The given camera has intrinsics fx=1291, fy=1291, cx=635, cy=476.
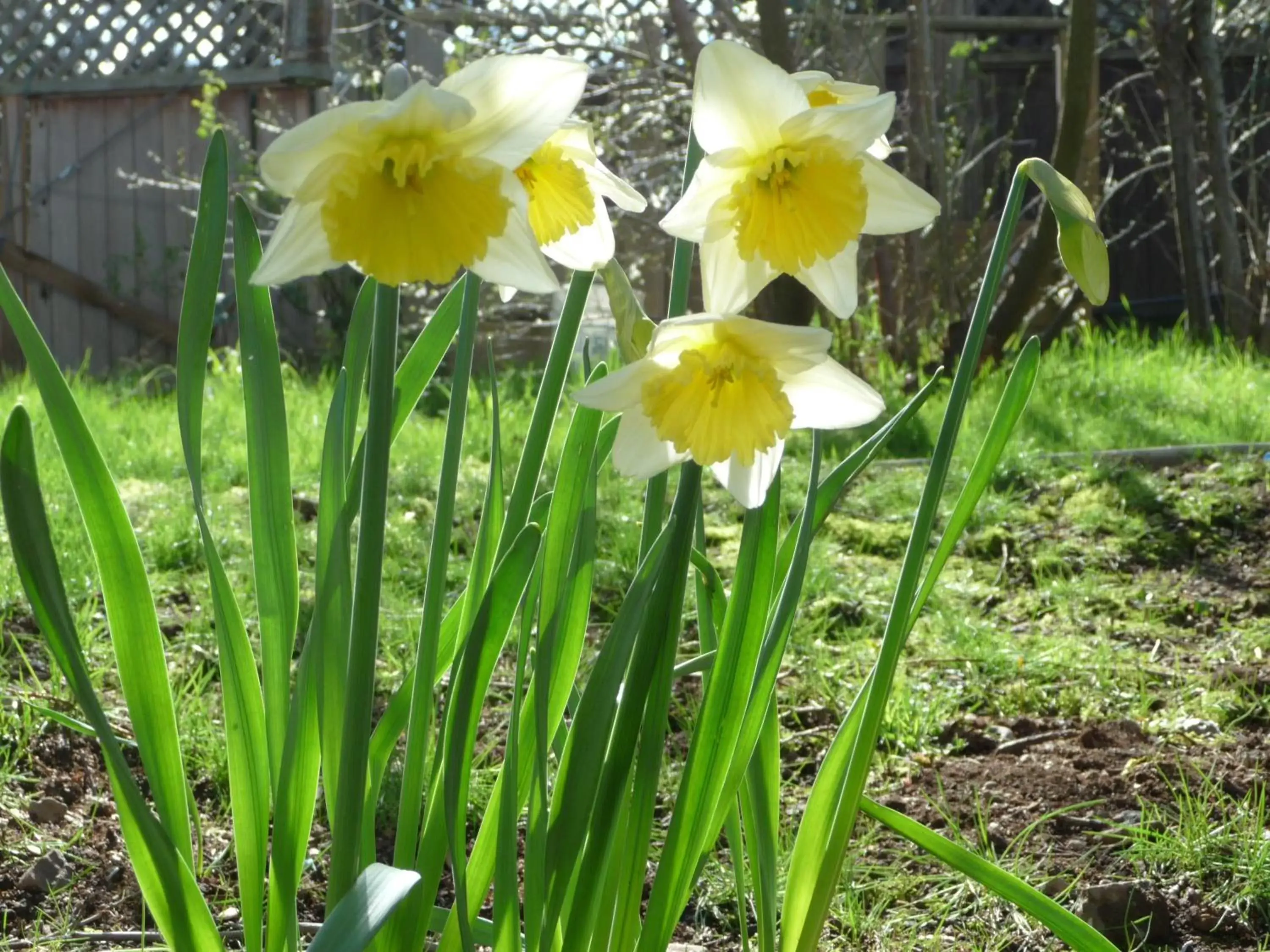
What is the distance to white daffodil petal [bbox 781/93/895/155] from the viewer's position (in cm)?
76

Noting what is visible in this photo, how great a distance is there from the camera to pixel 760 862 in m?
1.00

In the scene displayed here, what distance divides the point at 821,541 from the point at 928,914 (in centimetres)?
139

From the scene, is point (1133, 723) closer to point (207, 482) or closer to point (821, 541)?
point (821, 541)

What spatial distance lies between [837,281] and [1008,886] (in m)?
0.47

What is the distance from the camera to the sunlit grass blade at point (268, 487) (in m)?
0.92

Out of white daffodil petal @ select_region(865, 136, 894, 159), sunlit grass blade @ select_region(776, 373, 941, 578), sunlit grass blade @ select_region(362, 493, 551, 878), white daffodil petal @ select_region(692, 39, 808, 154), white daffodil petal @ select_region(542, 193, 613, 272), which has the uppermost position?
white daffodil petal @ select_region(692, 39, 808, 154)

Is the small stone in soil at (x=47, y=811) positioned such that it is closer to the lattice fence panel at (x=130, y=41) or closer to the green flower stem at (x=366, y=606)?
the green flower stem at (x=366, y=606)

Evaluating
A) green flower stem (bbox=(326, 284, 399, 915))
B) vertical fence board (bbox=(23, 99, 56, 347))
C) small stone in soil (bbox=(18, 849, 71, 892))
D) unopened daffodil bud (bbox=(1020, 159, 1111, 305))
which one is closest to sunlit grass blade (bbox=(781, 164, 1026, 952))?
unopened daffodil bud (bbox=(1020, 159, 1111, 305))

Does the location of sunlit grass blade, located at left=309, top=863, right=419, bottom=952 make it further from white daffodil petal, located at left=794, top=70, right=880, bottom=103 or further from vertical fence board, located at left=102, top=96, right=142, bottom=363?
vertical fence board, located at left=102, top=96, right=142, bottom=363

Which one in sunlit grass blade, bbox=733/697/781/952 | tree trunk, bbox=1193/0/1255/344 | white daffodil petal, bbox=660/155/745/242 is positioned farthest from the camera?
tree trunk, bbox=1193/0/1255/344

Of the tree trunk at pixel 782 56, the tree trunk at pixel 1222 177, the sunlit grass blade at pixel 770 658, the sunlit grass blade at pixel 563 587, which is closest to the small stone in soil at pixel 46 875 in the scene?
the sunlit grass blade at pixel 563 587

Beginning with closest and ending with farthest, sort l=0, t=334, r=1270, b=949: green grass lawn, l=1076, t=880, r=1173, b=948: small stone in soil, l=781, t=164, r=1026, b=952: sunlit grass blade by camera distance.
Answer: l=781, t=164, r=1026, b=952: sunlit grass blade → l=1076, t=880, r=1173, b=948: small stone in soil → l=0, t=334, r=1270, b=949: green grass lawn

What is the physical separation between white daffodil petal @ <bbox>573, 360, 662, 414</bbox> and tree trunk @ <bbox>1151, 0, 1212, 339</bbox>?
15.3 ft

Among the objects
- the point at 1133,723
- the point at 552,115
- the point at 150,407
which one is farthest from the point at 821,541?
the point at 150,407
